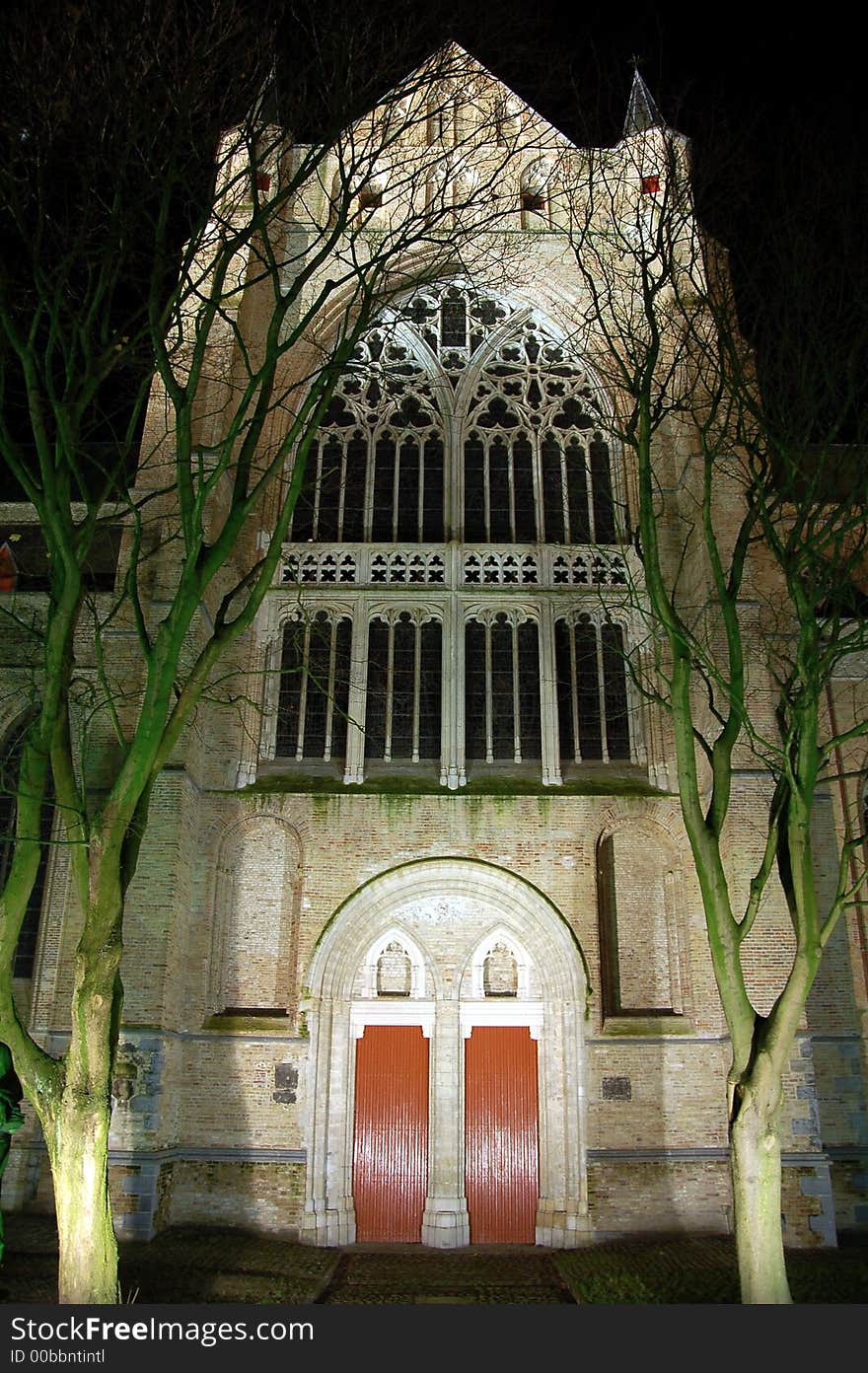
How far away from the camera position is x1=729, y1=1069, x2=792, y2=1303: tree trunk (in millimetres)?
7688

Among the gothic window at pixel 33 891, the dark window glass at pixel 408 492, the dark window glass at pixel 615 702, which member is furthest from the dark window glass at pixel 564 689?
the gothic window at pixel 33 891

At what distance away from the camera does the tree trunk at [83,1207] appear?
6941 mm

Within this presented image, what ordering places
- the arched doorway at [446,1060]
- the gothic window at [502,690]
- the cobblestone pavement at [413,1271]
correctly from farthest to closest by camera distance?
1. the gothic window at [502,690]
2. the arched doorway at [446,1060]
3. the cobblestone pavement at [413,1271]

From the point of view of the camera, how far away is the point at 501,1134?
1259 cm

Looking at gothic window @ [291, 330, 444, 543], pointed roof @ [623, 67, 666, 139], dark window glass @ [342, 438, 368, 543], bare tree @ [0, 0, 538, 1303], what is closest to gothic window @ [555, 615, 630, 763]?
gothic window @ [291, 330, 444, 543]

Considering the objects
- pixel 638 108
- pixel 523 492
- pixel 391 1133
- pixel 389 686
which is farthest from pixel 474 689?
pixel 638 108

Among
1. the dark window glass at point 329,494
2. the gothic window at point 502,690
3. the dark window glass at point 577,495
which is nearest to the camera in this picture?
the gothic window at point 502,690

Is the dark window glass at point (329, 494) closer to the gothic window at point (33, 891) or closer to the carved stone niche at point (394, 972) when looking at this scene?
the gothic window at point (33, 891)

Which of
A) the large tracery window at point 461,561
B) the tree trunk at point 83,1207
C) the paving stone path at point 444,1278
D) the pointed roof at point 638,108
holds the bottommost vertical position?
the paving stone path at point 444,1278

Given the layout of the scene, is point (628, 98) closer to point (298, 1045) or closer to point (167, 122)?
point (167, 122)

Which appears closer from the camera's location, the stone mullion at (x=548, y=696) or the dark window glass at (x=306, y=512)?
the stone mullion at (x=548, y=696)

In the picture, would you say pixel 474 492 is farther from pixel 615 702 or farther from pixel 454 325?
pixel 615 702

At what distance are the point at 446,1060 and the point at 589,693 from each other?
542 centimetres

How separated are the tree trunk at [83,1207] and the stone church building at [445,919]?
4371 millimetres
